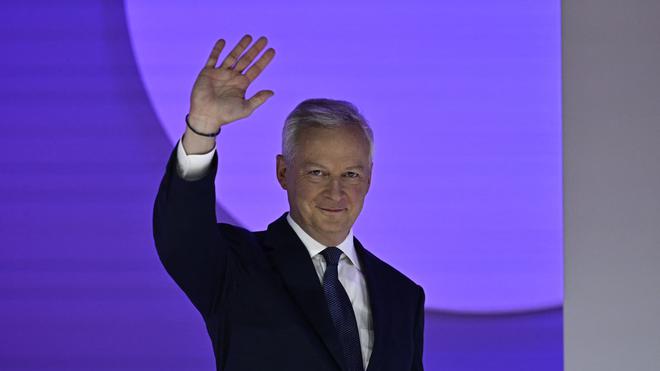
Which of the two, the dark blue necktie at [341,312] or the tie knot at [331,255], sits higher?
the tie knot at [331,255]

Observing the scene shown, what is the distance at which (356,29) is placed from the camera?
10.2ft

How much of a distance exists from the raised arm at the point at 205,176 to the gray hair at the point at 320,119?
29 centimetres

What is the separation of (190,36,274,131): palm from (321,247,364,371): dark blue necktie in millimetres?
446

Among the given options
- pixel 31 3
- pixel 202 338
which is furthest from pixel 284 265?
pixel 31 3

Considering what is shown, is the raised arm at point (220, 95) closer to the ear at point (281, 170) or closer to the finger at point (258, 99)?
the finger at point (258, 99)

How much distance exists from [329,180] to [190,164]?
39 cm

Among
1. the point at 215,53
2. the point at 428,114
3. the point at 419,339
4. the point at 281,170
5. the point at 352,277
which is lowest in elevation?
the point at 419,339

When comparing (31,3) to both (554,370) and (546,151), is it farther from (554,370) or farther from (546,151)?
(554,370)

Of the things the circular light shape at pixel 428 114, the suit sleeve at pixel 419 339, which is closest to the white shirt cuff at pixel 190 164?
the suit sleeve at pixel 419 339

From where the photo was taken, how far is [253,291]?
201cm

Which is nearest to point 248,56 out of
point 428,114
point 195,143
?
point 195,143

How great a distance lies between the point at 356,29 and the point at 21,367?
4.88 feet

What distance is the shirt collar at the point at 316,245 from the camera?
2107 millimetres

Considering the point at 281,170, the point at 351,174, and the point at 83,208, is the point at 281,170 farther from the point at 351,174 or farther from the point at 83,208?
the point at 83,208
